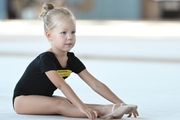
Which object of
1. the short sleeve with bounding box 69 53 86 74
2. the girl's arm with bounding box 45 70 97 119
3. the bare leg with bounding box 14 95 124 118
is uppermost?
the short sleeve with bounding box 69 53 86 74

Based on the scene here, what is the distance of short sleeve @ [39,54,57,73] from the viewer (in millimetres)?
3947

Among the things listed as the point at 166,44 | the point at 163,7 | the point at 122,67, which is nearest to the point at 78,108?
the point at 122,67

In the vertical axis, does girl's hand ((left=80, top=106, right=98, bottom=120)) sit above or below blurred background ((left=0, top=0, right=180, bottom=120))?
above

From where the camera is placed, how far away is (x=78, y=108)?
154 inches

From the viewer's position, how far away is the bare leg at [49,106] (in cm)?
400

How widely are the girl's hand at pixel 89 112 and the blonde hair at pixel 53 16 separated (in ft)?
2.15

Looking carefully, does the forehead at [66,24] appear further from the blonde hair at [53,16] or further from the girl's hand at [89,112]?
the girl's hand at [89,112]

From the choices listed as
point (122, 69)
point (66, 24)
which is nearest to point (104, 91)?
point (66, 24)

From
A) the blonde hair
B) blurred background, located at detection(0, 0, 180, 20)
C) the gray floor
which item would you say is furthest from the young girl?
blurred background, located at detection(0, 0, 180, 20)

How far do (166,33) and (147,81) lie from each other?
7641 millimetres

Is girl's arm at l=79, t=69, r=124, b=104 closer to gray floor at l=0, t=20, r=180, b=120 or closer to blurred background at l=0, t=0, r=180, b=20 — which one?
gray floor at l=0, t=20, r=180, b=120

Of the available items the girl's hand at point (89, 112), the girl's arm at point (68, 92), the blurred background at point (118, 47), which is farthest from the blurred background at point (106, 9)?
the girl's hand at point (89, 112)

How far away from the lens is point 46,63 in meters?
3.98

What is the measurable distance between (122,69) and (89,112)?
4.13 m
